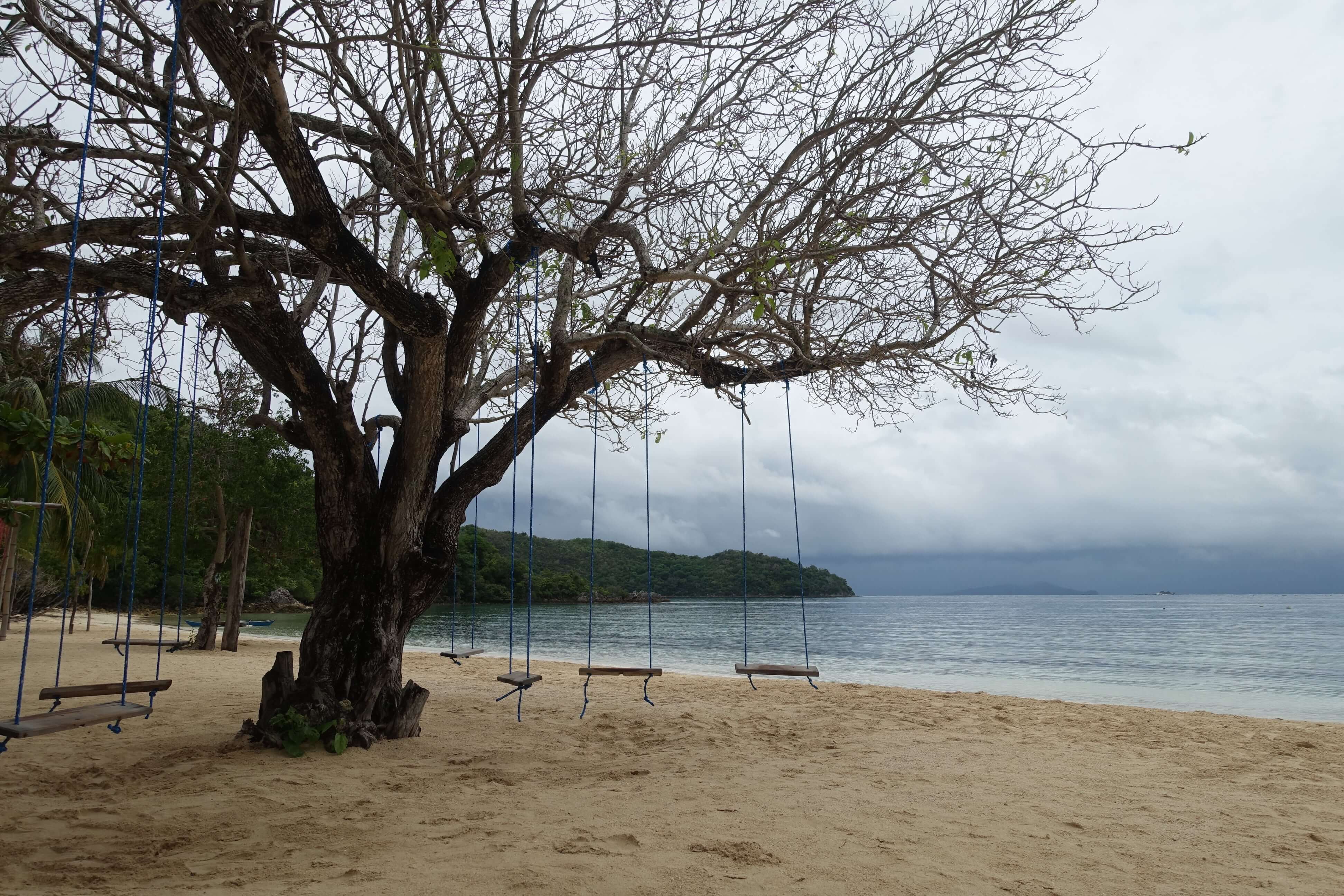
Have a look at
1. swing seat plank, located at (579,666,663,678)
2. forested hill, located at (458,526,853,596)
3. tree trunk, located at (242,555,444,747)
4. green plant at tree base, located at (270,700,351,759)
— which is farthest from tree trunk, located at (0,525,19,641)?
forested hill, located at (458,526,853,596)

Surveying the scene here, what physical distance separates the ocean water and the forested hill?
133 inches

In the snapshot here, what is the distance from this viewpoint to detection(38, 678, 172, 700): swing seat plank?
4.79 meters

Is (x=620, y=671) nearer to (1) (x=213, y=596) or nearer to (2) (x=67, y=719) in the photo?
(2) (x=67, y=719)

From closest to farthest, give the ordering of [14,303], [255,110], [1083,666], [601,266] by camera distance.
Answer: [255,110] → [14,303] → [601,266] → [1083,666]

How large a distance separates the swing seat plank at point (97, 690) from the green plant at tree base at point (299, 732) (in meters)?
0.78

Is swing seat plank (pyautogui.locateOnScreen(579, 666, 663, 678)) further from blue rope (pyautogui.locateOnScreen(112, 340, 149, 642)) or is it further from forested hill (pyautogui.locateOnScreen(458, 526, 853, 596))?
forested hill (pyautogui.locateOnScreen(458, 526, 853, 596))

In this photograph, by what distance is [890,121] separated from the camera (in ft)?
19.7

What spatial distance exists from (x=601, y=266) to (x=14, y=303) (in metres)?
3.98

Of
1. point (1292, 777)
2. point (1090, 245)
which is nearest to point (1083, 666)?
point (1292, 777)

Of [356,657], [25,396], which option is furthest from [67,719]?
[25,396]

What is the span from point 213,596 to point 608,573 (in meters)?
52.9

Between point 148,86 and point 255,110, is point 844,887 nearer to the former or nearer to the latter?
point 255,110

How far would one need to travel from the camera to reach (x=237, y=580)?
15.1m

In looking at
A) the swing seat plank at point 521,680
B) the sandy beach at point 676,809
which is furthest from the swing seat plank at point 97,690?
the swing seat plank at point 521,680
